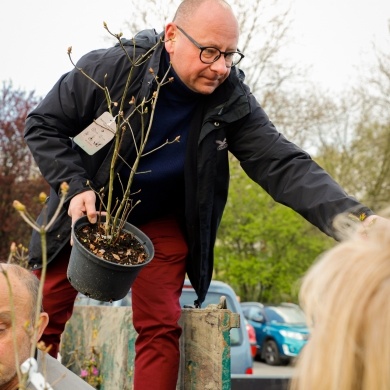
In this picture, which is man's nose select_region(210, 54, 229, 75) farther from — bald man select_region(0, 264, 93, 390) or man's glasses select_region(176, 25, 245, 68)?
bald man select_region(0, 264, 93, 390)

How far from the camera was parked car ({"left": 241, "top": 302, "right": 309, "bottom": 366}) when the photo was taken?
20.7 meters

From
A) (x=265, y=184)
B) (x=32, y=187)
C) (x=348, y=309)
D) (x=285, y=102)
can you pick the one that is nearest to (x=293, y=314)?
(x=285, y=102)

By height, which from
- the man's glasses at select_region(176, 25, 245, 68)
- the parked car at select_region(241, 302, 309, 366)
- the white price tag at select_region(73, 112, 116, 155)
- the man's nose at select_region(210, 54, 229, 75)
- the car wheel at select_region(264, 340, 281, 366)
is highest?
the man's glasses at select_region(176, 25, 245, 68)

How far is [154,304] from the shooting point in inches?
128

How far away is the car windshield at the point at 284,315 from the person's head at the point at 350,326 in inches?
792

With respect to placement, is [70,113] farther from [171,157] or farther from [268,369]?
[268,369]

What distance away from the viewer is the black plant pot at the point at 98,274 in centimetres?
288

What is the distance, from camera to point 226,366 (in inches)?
116

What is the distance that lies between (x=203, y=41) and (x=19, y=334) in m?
1.44

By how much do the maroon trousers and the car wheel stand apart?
1823 centimetres

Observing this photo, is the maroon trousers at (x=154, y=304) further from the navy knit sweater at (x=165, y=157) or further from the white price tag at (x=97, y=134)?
the white price tag at (x=97, y=134)

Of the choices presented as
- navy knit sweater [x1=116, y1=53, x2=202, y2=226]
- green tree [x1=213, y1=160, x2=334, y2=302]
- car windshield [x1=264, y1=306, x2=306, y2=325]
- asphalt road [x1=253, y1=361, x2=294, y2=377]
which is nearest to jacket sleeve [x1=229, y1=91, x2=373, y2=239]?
navy knit sweater [x1=116, y1=53, x2=202, y2=226]

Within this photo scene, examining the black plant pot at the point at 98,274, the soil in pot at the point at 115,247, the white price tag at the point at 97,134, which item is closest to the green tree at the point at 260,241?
the white price tag at the point at 97,134

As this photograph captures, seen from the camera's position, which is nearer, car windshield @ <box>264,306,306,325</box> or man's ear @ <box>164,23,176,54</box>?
man's ear @ <box>164,23,176,54</box>
